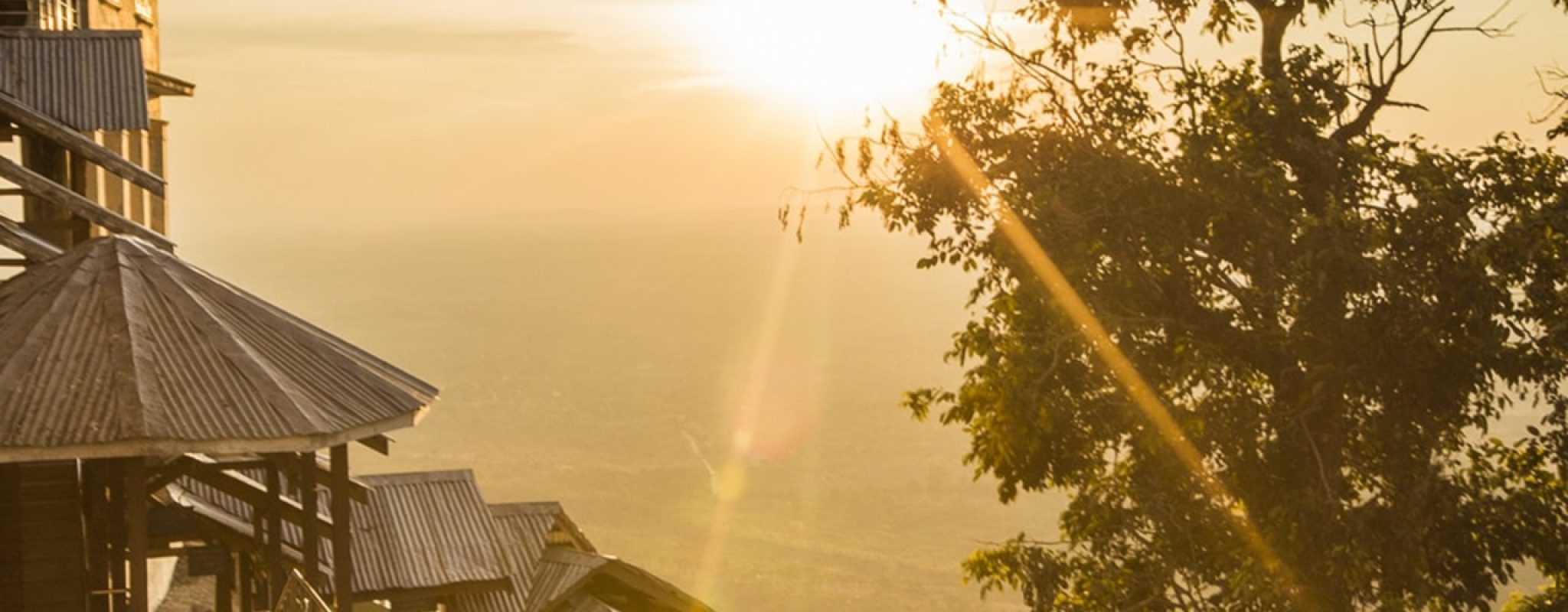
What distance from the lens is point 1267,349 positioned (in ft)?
64.7

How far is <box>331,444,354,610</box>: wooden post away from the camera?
15867 mm

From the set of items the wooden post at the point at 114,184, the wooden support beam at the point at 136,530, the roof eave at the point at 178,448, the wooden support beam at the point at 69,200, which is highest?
the wooden post at the point at 114,184

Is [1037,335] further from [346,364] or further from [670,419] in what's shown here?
[670,419]

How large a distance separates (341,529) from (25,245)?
153 inches

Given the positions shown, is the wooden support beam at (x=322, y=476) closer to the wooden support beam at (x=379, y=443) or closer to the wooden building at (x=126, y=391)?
the wooden building at (x=126, y=391)

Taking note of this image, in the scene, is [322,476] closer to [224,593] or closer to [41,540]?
→ [224,593]

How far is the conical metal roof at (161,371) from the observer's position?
1343 centimetres

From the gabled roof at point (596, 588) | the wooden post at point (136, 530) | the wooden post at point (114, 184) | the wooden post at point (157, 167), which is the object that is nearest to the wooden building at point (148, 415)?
the wooden post at point (136, 530)

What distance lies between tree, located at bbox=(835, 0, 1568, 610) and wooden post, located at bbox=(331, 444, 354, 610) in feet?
23.3

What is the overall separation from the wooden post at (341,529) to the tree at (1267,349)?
7106 millimetres

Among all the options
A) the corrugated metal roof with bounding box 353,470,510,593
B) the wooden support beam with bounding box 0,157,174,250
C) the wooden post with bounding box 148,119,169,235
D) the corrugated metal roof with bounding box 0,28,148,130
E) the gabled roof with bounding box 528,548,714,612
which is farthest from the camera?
the wooden post with bounding box 148,119,169,235

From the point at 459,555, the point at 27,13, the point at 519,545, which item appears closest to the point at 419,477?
the point at 459,555

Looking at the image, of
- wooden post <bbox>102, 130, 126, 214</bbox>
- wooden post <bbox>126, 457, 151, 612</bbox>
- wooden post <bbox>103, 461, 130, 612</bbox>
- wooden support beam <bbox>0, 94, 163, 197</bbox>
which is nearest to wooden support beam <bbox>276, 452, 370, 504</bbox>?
wooden post <bbox>103, 461, 130, 612</bbox>

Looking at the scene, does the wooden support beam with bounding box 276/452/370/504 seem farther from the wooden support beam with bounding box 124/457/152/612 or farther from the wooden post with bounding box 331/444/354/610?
the wooden support beam with bounding box 124/457/152/612
